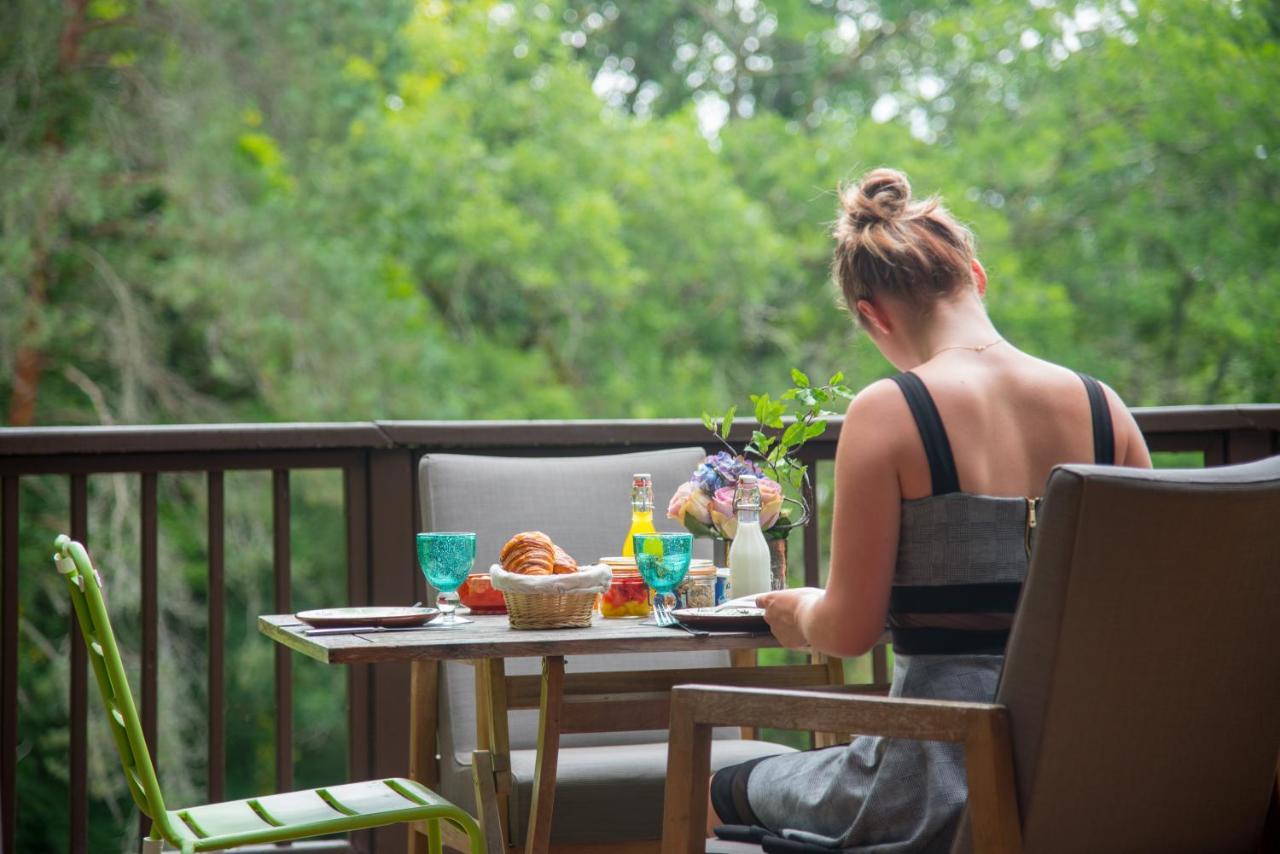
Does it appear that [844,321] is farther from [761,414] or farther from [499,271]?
[761,414]

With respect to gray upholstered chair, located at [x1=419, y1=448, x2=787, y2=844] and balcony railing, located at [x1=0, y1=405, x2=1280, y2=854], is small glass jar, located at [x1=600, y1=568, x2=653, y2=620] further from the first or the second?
balcony railing, located at [x1=0, y1=405, x2=1280, y2=854]

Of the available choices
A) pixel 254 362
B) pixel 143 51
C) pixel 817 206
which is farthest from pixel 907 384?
pixel 817 206

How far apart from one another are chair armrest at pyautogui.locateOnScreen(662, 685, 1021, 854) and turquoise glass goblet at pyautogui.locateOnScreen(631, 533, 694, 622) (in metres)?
0.38

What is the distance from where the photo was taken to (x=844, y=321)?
1164 cm

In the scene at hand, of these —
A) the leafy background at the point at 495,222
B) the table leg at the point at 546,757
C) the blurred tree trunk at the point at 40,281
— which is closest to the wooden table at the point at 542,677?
the table leg at the point at 546,757

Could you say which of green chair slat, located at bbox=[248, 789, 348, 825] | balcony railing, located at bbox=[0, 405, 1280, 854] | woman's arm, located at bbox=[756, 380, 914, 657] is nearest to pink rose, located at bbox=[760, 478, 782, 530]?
woman's arm, located at bbox=[756, 380, 914, 657]

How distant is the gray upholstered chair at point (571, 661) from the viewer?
8.00ft

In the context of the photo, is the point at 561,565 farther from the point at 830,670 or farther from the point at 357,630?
the point at 830,670

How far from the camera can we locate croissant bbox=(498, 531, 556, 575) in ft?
7.27

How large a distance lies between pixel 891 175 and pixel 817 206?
34.2 ft

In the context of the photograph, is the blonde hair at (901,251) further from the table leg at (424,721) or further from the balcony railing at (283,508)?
the balcony railing at (283,508)

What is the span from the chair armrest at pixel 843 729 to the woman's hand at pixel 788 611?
0.19 meters

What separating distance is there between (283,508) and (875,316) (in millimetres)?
1696

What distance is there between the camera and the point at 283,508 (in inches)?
127
